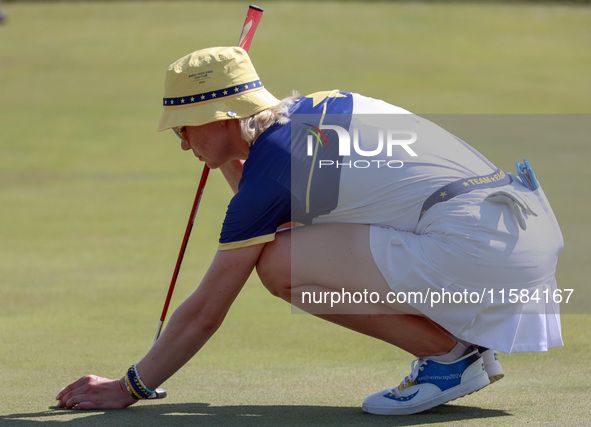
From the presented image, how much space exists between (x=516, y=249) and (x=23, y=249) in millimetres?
4010

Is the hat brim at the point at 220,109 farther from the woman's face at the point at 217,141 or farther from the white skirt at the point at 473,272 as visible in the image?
the white skirt at the point at 473,272

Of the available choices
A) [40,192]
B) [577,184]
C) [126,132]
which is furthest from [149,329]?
[126,132]

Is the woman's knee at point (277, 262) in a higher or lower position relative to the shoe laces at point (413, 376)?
higher

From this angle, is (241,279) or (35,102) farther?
(35,102)

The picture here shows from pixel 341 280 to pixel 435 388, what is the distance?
41 centimetres

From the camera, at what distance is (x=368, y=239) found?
8.57 ft

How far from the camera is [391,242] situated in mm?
2584

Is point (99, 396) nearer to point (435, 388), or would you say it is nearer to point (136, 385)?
point (136, 385)

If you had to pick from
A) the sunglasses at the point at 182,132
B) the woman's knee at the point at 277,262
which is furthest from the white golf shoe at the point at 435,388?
the sunglasses at the point at 182,132

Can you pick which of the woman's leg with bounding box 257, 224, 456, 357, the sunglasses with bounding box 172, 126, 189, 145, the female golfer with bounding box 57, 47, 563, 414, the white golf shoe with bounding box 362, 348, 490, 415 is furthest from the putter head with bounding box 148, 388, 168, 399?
the sunglasses with bounding box 172, 126, 189, 145

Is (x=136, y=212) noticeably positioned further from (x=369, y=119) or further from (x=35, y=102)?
(x=35, y=102)

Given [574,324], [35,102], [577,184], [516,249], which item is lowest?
[574,324]

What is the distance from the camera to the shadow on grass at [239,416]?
2520 millimetres

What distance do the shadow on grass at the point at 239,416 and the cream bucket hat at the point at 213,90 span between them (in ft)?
2.68
